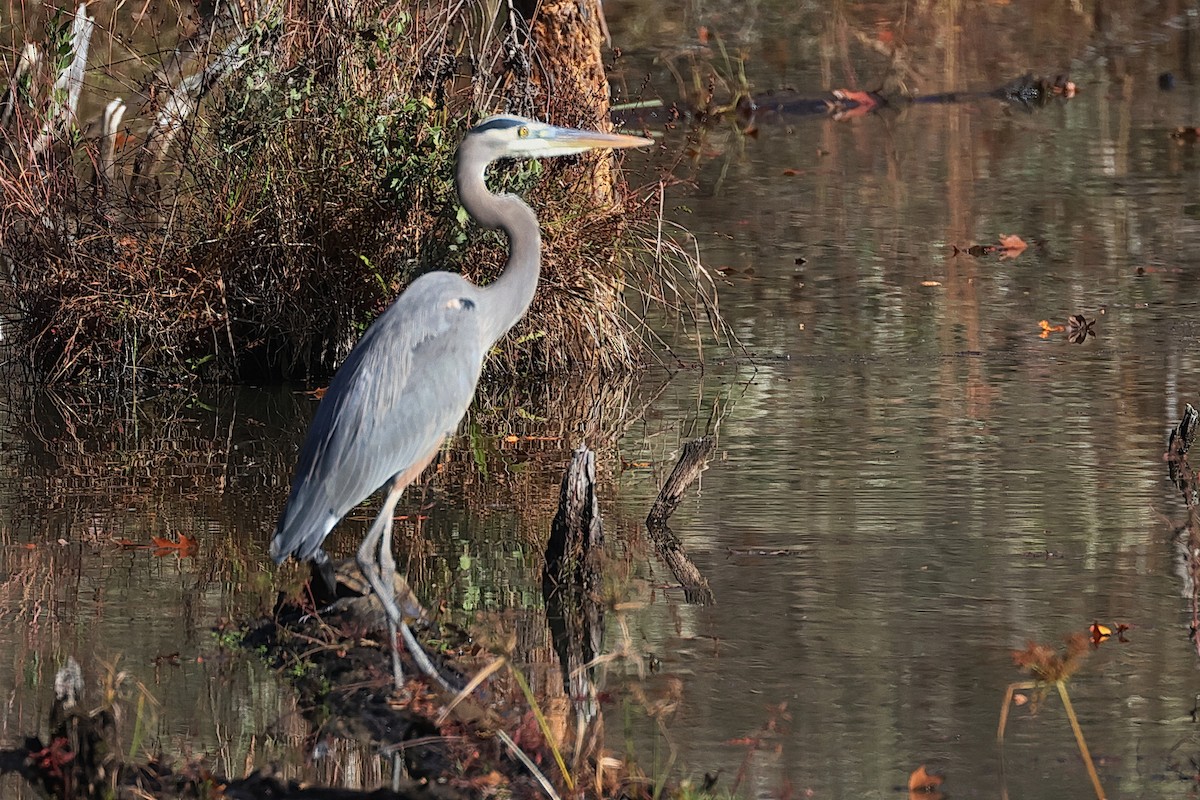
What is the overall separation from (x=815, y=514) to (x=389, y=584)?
1.94 m

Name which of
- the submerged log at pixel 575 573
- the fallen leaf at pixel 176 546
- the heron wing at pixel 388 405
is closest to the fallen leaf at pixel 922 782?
the submerged log at pixel 575 573

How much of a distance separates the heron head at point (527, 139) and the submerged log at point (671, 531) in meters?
1.14

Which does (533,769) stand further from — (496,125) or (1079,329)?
(1079,329)

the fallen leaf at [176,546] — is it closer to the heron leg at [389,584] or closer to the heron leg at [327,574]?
the heron leg at [389,584]

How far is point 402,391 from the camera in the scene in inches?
271

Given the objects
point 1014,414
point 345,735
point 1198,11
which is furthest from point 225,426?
point 1198,11

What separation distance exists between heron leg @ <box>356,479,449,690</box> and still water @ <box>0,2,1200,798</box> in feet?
1.07

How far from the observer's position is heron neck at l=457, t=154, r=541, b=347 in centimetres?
734

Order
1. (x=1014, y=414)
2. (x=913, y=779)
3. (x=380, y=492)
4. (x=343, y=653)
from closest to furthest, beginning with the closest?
(x=913, y=779), (x=343, y=653), (x=380, y=492), (x=1014, y=414)

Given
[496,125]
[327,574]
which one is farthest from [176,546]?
[496,125]

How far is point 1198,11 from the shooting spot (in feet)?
91.8

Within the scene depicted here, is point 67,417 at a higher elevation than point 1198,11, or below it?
below

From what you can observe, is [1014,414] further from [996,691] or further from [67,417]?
[67,417]

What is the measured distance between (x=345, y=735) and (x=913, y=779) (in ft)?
5.29
